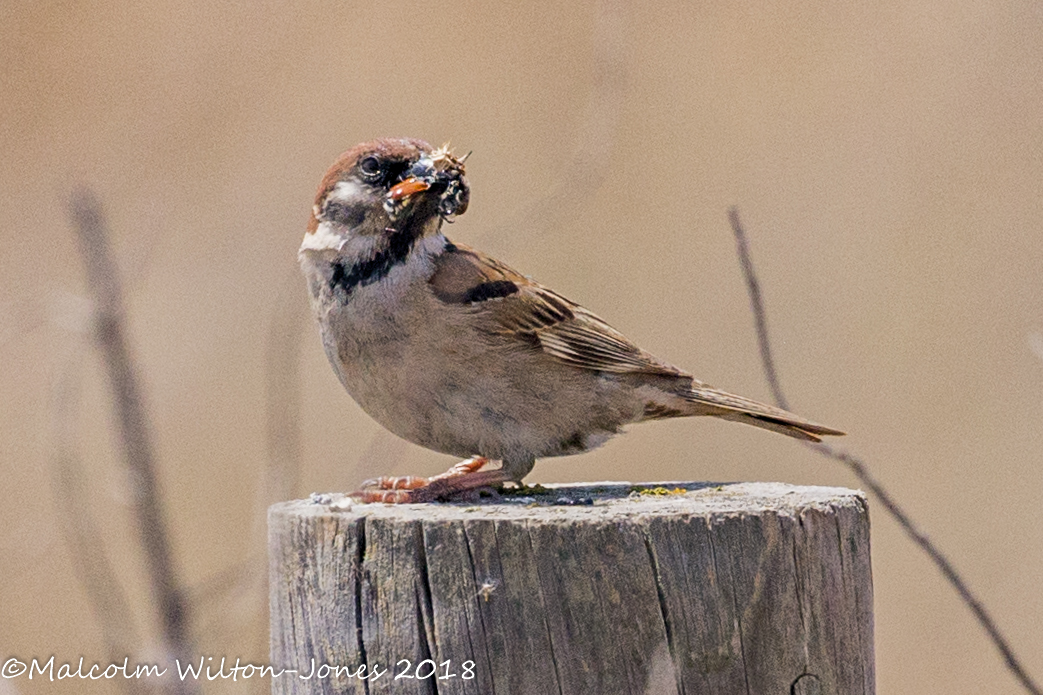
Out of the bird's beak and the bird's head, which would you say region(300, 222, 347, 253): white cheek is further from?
the bird's beak

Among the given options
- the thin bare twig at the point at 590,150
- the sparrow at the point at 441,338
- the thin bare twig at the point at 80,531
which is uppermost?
the thin bare twig at the point at 590,150

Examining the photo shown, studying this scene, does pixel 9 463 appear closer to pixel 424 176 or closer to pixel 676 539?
pixel 424 176

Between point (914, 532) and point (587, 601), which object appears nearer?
point (587, 601)

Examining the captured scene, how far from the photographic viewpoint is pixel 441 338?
13.0 ft

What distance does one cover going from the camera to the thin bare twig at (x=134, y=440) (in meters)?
4.28

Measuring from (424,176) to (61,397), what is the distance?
1.49 metres

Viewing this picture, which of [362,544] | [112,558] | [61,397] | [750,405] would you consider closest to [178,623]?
[61,397]

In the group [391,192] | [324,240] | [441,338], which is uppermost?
[391,192]

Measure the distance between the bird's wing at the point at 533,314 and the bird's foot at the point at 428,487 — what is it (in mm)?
411

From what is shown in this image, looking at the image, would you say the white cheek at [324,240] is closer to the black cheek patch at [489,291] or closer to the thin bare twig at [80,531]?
the black cheek patch at [489,291]

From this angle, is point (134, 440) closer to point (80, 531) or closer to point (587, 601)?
point (80, 531)

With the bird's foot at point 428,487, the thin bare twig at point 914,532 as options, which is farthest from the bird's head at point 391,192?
the thin bare twig at point 914,532

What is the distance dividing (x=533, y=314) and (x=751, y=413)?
0.75m

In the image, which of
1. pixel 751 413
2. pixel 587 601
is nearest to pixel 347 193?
pixel 751 413
